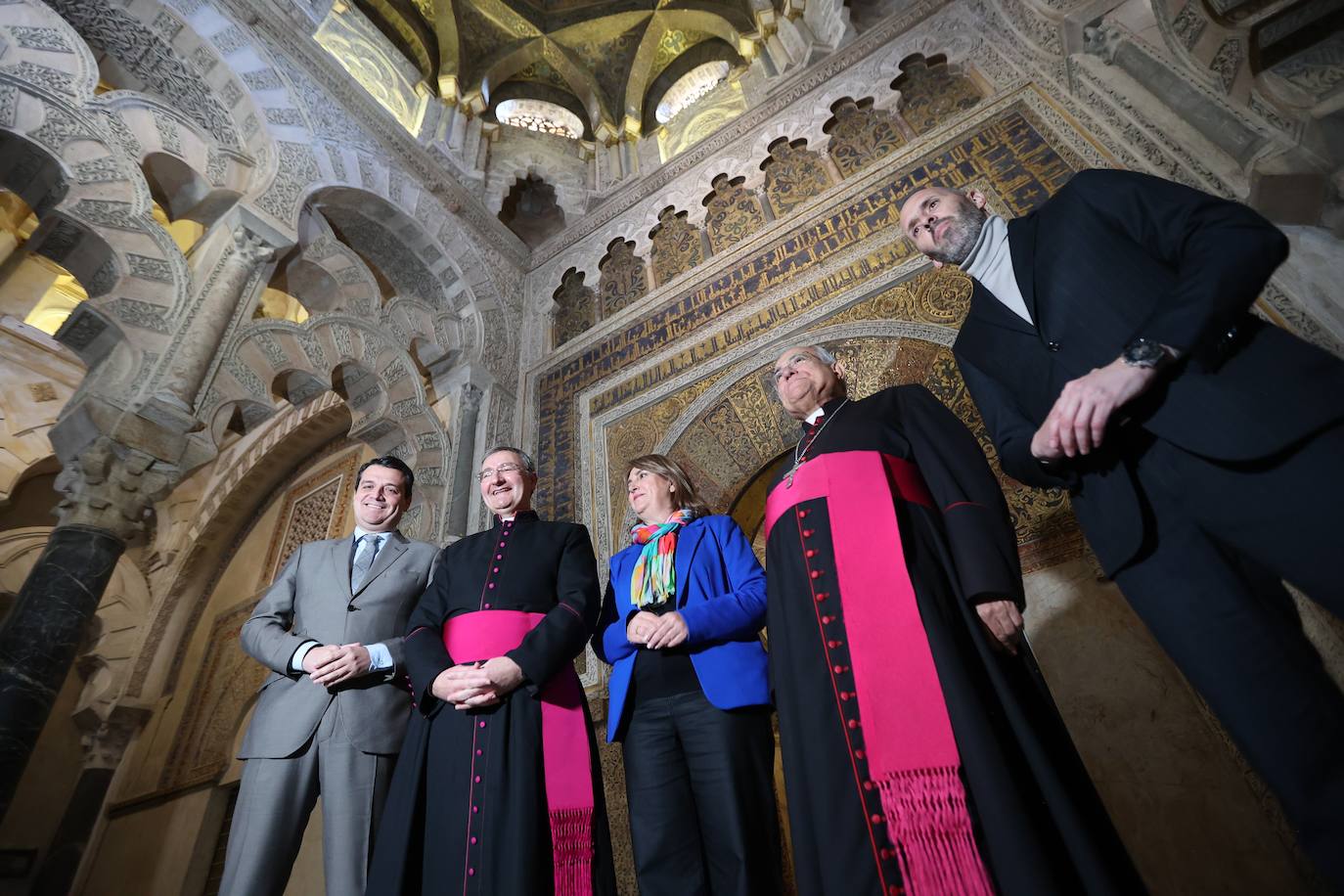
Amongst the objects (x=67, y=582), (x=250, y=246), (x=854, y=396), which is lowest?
(x=67, y=582)

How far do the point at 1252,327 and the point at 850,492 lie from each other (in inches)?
30.9

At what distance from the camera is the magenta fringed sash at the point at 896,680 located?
108cm

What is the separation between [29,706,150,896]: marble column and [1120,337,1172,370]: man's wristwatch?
29.5ft

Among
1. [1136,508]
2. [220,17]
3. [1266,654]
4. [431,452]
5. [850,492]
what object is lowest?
[1266,654]

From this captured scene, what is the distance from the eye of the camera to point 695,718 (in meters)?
1.62

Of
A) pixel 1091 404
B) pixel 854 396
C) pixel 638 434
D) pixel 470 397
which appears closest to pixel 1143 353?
pixel 1091 404

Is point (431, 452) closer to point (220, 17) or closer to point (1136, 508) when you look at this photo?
point (220, 17)

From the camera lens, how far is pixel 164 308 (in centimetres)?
362

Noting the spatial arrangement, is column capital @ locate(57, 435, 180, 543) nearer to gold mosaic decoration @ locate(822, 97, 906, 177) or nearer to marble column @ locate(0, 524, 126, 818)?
marble column @ locate(0, 524, 126, 818)

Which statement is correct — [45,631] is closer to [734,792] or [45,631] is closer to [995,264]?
[734,792]

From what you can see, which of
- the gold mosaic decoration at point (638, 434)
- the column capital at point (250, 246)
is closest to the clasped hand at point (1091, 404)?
the gold mosaic decoration at point (638, 434)

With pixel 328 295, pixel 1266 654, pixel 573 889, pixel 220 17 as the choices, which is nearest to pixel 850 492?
pixel 1266 654

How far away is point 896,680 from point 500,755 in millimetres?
976

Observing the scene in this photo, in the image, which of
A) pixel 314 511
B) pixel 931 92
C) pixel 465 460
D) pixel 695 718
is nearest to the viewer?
pixel 695 718
